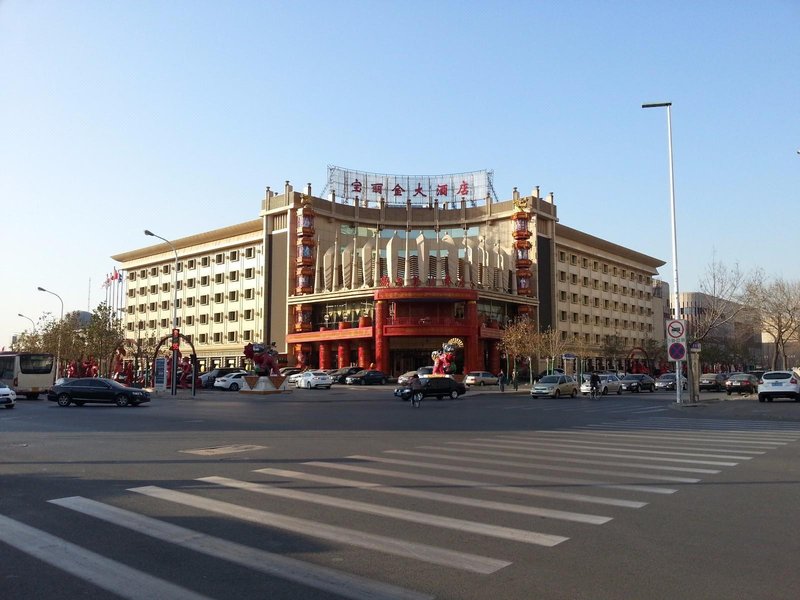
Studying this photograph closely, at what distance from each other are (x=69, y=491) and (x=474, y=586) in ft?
21.9

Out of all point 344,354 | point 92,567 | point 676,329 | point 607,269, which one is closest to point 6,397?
point 92,567

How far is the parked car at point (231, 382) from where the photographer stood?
4991 cm

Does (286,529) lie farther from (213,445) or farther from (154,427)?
(154,427)

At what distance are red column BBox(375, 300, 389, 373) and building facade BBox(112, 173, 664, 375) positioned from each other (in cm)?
→ 15

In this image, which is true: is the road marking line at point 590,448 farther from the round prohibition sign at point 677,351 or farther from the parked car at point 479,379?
the parked car at point 479,379

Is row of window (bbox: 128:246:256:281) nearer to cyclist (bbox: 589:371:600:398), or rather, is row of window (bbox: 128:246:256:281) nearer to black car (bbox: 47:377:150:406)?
black car (bbox: 47:377:150:406)

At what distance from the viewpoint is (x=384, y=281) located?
226ft

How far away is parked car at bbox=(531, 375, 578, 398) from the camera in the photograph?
128 feet

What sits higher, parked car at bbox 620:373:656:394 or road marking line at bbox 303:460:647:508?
road marking line at bbox 303:460:647:508

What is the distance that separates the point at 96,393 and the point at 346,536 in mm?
28733

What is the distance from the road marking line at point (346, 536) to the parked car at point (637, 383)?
153ft

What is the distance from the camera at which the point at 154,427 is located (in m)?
19.0

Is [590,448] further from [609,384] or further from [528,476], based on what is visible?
[609,384]

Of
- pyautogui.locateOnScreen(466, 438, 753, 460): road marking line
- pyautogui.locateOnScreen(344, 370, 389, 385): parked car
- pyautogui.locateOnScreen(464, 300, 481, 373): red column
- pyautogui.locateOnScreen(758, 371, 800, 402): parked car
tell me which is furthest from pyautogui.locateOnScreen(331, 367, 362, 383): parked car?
pyautogui.locateOnScreen(466, 438, 753, 460): road marking line
